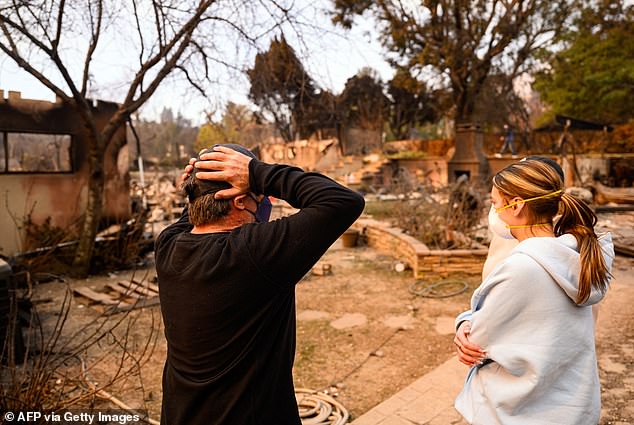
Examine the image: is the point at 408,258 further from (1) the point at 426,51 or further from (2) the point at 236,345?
(1) the point at 426,51

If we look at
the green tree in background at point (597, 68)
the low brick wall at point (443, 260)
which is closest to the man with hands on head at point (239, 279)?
the low brick wall at point (443, 260)

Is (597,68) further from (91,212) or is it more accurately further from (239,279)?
(239,279)

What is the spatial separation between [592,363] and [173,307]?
1511 mm

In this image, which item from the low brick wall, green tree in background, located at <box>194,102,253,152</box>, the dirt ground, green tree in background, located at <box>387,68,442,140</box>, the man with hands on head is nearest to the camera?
the man with hands on head

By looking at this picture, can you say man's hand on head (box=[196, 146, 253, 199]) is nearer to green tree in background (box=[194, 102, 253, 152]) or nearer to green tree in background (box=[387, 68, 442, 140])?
green tree in background (box=[194, 102, 253, 152])

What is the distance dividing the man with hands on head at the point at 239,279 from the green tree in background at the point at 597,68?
25361mm

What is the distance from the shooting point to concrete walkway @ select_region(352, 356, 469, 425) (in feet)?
10.7

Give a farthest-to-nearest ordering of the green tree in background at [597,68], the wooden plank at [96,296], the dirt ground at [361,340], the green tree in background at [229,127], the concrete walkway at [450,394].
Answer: the green tree in background at [597,68]
the green tree in background at [229,127]
the wooden plank at [96,296]
the dirt ground at [361,340]
the concrete walkway at [450,394]

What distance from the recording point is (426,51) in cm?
2295

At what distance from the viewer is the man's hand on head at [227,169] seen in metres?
1.50

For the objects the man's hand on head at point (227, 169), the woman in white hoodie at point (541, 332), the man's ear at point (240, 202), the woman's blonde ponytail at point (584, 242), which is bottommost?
the woman in white hoodie at point (541, 332)

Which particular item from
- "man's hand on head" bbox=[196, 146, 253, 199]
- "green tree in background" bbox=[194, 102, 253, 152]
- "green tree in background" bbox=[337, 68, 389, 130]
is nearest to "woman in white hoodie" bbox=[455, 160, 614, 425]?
Answer: "man's hand on head" bbox=[196, 146, 253, 199]

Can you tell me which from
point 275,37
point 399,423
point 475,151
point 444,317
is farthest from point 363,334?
point 475,151

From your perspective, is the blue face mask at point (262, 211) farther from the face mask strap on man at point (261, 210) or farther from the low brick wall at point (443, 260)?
the low brick wall at point (443, 260)
